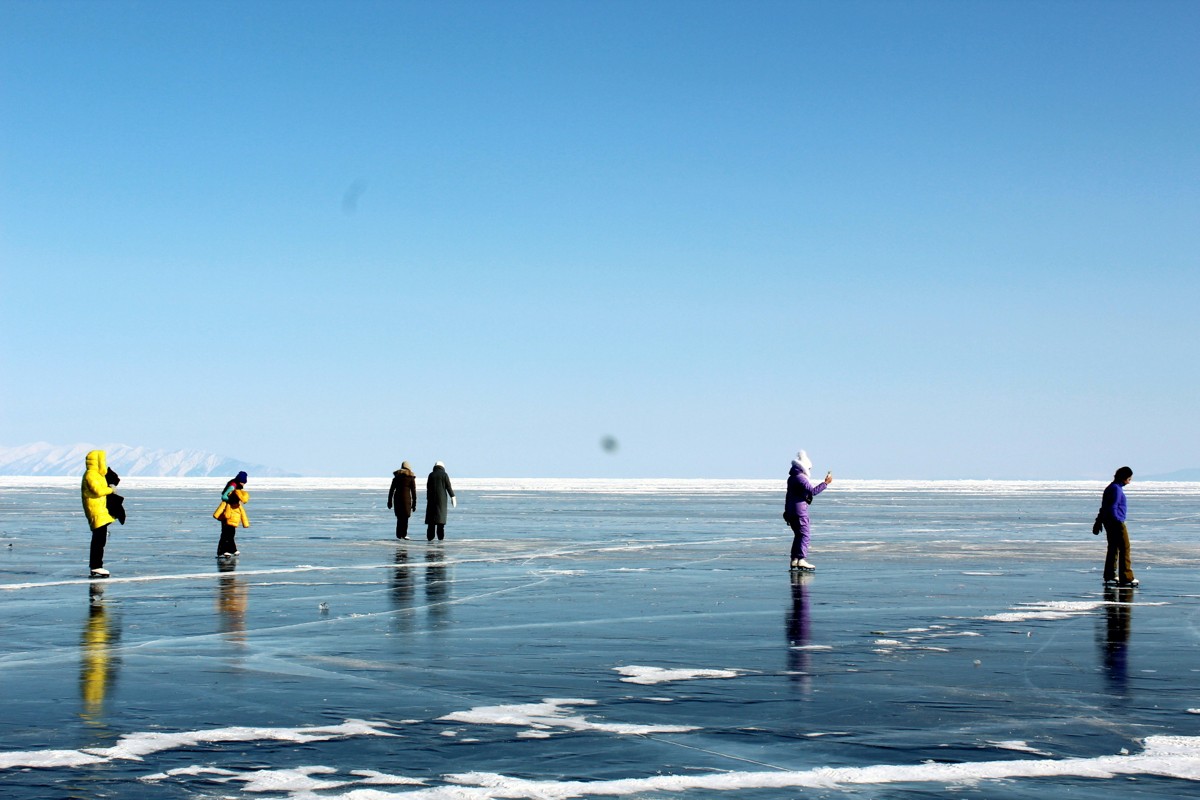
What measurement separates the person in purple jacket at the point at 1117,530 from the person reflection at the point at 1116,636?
298mm

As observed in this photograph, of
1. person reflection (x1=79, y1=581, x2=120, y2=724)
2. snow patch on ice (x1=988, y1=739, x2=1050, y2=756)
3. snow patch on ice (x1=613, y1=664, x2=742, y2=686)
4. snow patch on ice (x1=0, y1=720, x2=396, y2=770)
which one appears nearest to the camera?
snow patch on ice (x1=0, y1=720, x2=396, y2=770)

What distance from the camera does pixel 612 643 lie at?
1188 cm

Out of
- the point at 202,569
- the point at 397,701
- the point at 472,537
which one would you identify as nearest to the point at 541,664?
the point at 397,701

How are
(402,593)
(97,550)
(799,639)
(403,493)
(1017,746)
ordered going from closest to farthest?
(1017,746), (799,639), (402,593), (97,550), (403,493)

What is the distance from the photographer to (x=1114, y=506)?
1778 centimetres

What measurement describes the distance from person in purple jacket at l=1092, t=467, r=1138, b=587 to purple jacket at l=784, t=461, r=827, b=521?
13.7 feet

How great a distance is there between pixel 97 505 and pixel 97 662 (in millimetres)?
8581

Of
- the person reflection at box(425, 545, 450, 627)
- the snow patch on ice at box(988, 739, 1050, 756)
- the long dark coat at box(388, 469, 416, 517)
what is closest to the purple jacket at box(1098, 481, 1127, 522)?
the person reflection at box(425, 545, 450, 627)

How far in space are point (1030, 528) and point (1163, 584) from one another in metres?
17.3

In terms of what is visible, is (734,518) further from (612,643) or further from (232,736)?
(232,736)

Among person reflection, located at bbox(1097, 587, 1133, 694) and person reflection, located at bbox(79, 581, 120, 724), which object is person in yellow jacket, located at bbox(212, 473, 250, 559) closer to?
person reflection, located at bbox(79, 581, 120, 724)

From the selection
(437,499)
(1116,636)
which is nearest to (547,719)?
(1116,636)

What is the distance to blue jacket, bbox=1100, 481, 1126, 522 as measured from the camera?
58.2 feet

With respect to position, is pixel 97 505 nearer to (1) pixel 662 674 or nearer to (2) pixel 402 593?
(2) pixel 402 593
